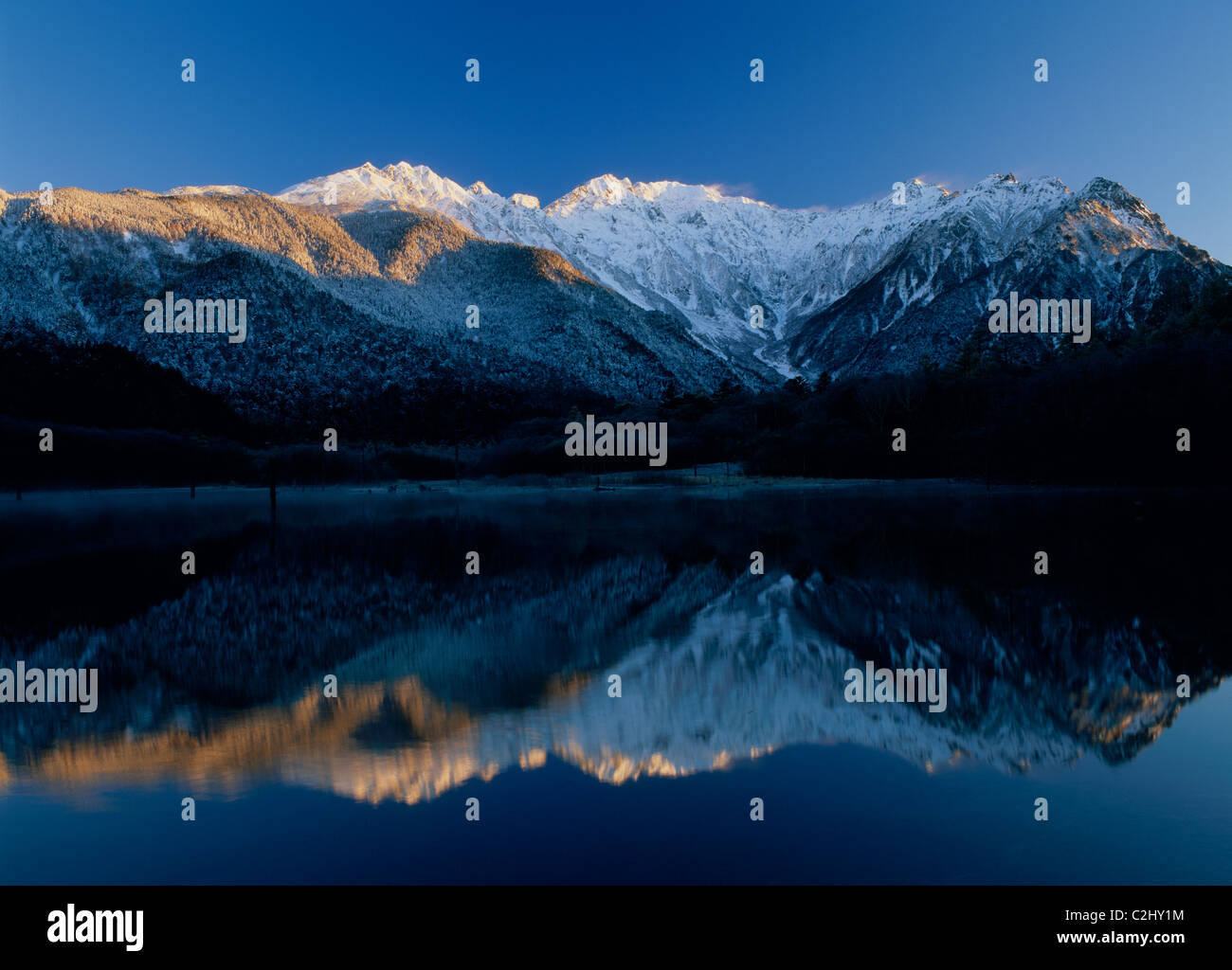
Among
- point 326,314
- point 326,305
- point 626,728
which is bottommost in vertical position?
point 626,728

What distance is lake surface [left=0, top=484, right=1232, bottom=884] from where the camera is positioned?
272 inches

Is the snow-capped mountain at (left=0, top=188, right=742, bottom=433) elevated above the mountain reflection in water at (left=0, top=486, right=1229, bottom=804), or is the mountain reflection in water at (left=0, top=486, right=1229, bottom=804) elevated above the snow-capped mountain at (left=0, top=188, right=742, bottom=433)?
the snow-capped mountain at (left=0, top=188, right=742, bottom=433)

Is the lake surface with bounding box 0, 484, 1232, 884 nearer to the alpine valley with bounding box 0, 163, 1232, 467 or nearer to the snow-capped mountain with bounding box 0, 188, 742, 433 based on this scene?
the alpine valley with bounding box 0, 163, 1232, 467

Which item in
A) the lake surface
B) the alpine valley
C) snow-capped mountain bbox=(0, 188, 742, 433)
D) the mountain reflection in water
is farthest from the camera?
snow-capped mountain bbox=(0, 188, 742, 433)

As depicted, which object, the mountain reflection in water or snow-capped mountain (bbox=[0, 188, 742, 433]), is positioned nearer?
the mountain reflection in water

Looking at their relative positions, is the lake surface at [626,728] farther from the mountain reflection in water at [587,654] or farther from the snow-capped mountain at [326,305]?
the snow-capped mountain at [326,305]

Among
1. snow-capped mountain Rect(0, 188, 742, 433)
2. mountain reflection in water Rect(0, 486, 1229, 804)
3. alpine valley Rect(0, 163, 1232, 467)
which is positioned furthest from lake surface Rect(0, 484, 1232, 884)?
snow-capped mountain Rect(0, 188, 742, 433)

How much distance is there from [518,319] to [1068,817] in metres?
172

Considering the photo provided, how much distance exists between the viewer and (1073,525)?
110 feet

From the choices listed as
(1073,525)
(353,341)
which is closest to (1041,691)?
(1073,525)

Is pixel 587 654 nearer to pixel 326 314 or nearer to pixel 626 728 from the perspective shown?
pixel 626 728

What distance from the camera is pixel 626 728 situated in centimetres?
991

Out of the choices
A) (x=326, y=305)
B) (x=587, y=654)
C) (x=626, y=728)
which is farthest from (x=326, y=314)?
(x=626, y=728)
